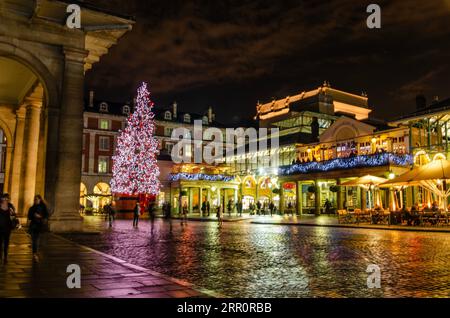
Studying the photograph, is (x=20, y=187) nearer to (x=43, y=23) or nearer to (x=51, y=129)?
(x=51, y=129)

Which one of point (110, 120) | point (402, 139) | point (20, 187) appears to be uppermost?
point (110, 120)

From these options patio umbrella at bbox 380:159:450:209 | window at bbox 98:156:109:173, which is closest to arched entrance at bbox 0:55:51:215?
patio umbrella at bbox 380:159:450:209

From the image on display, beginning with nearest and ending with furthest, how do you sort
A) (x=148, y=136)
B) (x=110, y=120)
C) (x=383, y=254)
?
1. (x=383, y=254)
2. (x=148, y=136)
3. (x=110, y=120)

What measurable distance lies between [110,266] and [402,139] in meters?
31.9

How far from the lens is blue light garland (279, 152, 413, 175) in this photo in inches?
1337

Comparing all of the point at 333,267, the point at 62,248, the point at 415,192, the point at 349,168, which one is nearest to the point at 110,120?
the point at 349,168

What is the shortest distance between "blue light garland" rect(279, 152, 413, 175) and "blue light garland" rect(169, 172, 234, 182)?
11789mm

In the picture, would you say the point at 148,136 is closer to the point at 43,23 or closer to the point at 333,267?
the point at 43,23

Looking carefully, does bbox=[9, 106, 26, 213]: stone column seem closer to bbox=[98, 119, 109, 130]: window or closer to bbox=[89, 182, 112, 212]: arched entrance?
bbox=[89, 182, 112, 212]: arched entrance

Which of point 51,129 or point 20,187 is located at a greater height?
point 51,129

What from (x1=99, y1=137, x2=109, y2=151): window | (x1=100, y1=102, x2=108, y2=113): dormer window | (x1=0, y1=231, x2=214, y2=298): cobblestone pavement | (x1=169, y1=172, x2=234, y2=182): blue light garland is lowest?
(x1=0, y1=231, x2=214, y2=298): cobblestone pavement

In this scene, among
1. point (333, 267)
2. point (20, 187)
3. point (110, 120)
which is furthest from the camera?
point (110, 120)

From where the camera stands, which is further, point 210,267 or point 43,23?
point 43,23

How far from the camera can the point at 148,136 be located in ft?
149
